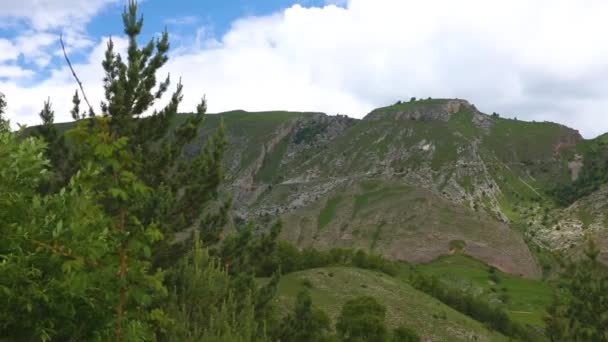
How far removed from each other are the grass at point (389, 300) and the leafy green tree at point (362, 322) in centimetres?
459

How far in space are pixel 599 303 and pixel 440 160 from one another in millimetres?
170880

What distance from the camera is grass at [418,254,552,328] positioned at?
3799 inches

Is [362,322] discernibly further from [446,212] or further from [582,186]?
[582,186]

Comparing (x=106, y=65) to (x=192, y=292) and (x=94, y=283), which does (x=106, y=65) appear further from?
(x=94, y=283)

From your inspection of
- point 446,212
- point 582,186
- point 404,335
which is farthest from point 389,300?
point 582,186

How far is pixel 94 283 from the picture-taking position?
645 centimetres

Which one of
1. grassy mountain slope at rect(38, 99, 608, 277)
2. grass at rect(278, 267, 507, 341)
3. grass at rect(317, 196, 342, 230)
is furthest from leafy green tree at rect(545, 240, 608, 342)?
grass at rect(317, 196, 342, 230)

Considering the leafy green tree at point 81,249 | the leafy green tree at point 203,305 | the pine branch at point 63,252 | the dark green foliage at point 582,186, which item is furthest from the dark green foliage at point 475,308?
the dark green foliage at point 582,186

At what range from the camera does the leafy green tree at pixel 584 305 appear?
28.2 m

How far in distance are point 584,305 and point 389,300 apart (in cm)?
3871

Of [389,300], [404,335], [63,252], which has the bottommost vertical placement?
[404,335]

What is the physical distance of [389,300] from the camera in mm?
66438

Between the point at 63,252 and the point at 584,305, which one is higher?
the point at 63,252

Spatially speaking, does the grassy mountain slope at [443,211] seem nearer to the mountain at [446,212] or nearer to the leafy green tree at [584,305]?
the mountain at [446,212]
